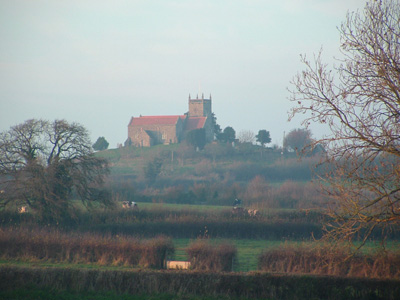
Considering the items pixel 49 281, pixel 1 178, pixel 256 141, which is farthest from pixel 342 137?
pixel 256 141

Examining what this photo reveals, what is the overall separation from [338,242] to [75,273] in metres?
7.89

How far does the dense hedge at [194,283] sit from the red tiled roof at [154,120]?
96.5 meters

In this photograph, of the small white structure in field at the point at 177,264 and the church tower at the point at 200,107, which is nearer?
the small white structure in field at the point at 177,264

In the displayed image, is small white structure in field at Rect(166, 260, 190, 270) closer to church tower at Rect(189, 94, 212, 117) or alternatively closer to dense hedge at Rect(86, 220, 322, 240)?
dense hedge at Rect(86, 220, 322, 240)

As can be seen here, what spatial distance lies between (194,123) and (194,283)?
328 feet

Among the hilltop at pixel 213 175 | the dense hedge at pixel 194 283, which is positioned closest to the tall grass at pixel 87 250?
the dense hedge at pixel 194 283

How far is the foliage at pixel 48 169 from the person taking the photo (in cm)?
2756

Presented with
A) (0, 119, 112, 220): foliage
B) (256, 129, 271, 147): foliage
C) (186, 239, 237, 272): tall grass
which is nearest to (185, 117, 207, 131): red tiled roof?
(256, 129, 271, 147): foliage

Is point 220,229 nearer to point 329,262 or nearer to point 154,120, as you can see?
point 329,262

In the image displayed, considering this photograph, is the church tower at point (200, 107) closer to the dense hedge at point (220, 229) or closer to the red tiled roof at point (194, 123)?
the red tiled roof at point (194, 123)

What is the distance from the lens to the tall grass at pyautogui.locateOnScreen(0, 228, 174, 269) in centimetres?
1778

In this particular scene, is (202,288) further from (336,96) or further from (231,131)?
(231,131)

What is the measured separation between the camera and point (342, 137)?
1113 centimetres

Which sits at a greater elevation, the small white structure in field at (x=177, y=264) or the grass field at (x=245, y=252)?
the small white structure in field at (x=177, y=264)
